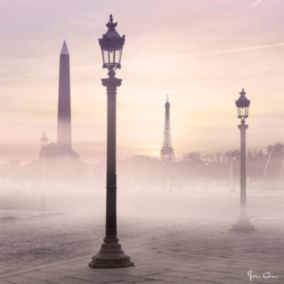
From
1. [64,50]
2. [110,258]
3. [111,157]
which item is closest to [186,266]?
[110,258]

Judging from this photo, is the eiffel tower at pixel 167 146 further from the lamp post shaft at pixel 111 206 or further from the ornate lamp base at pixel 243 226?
the lamp post shaft at pixel 111 206

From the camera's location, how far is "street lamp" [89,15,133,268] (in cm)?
1541

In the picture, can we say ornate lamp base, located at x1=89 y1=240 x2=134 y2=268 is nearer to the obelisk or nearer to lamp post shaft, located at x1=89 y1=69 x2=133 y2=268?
lamp post shaft, located at x1=89 y1=69 x2=133 y2=268

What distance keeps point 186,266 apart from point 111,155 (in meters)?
3.06

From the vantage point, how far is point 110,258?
1538 centimetres

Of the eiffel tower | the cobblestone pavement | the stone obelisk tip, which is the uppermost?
the stone obelisk tip

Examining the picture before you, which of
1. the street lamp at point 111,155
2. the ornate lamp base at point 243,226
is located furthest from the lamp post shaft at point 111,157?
the ornate lamp base at point 243,226

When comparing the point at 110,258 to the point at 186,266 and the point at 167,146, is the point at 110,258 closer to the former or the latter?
the point at 186,266

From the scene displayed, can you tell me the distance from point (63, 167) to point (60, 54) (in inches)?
1368

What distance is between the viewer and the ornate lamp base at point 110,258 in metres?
15.3

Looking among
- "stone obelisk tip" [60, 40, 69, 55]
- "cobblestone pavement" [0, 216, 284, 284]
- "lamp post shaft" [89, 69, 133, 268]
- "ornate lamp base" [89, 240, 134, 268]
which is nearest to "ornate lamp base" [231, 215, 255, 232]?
"cobblestone pavement" [0, 216, 284, 284]

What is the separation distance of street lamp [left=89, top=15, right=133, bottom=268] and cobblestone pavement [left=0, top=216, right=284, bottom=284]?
410mm

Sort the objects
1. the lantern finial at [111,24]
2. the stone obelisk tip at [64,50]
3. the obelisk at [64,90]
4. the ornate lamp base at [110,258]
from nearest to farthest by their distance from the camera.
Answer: the ornate lamp base at [110,258] < the lantern finial at [111,24] < the obelisk at [64,90] < the stone obelisk tip at [64,50]

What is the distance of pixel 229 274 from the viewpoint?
45.7 feet
